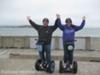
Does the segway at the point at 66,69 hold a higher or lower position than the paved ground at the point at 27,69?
higher

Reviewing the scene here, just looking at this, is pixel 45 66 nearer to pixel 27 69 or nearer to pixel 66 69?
pixel 66 69

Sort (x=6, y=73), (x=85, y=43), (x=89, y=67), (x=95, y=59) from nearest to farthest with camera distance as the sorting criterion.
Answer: (x=6, y=73)
(x=89, y=67)
(x=95, y=59)
(x=85, y=43)

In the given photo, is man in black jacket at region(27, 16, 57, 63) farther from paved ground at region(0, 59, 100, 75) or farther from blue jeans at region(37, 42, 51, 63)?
paved ground at region(0, 59, 100, 75)

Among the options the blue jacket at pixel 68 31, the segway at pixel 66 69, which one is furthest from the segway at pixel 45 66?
the blue jacket at pixel 68 31

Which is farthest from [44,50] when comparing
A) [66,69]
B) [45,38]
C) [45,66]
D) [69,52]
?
[66,69]

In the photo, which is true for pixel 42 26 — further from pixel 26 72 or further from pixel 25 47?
pixel 25 47

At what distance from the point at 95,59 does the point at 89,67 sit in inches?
123

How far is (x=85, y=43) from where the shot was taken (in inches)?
949

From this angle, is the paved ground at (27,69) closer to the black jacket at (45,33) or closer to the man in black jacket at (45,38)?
the man in black jacket at (45,38)

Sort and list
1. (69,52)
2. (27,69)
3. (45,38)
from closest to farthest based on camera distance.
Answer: (69,52) → (45,38) → (27,69)

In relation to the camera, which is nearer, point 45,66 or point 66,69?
point 66,69

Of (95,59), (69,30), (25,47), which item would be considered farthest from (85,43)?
(69,30)

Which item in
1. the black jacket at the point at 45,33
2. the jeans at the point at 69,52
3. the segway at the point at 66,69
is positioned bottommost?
the segway at the point at 66,69

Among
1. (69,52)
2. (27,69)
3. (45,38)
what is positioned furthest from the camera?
(27,69)
